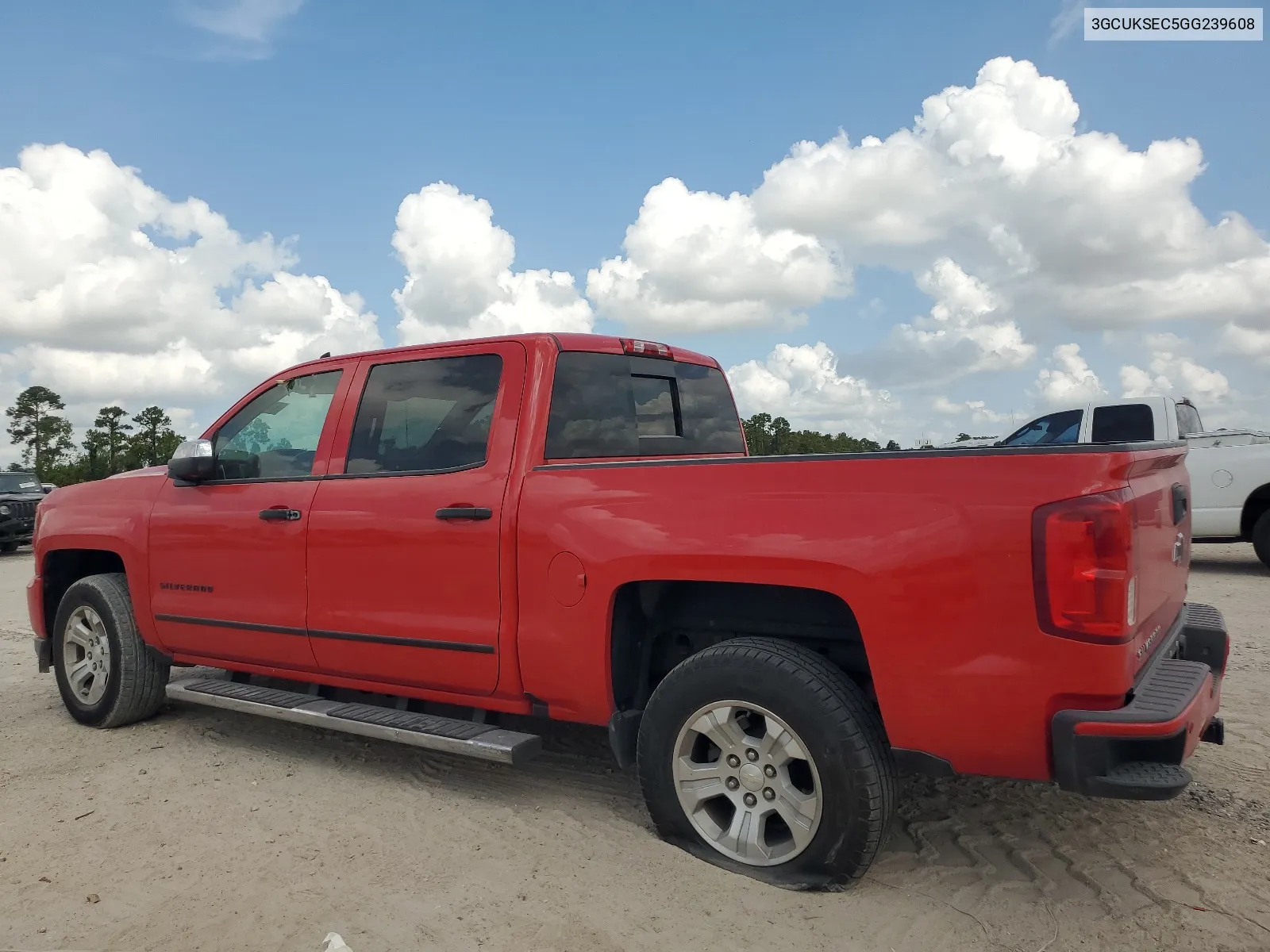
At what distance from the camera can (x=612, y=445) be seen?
400 cm

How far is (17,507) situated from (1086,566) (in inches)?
787

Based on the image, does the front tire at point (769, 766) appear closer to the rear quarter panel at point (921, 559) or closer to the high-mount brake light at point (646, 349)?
the rear quarter panel at point (921, 559)

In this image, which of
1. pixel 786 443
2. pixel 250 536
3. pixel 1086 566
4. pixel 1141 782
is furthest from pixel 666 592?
pixel 786 443

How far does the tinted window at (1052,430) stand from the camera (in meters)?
10.0

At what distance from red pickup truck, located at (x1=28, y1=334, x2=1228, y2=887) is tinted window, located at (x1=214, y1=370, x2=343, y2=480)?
20 mm

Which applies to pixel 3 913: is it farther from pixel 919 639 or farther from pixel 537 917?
pixel 919 639

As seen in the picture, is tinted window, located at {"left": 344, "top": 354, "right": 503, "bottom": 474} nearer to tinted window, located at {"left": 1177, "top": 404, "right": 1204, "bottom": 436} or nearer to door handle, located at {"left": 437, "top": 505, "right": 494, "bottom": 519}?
door handle, located at {"left": 437, "top": 505, "right": 494, "bottom": 519}

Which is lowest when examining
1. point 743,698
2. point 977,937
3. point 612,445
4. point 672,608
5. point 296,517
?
point 977,937

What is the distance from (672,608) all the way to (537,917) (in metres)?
1.17

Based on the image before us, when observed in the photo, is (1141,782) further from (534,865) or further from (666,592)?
(534,865)

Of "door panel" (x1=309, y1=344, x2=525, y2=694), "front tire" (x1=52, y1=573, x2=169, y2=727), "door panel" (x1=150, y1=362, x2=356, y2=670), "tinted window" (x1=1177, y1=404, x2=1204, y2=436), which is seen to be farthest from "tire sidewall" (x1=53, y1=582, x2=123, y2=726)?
"tinted window" (x1=1177, y1=404, x2=1204, y2=436)

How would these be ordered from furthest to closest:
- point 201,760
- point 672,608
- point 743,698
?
point 201,760
point 672,608
point 743,698

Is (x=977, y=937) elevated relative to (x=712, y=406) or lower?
lower

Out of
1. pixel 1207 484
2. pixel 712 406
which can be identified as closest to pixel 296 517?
pixel 712 406
